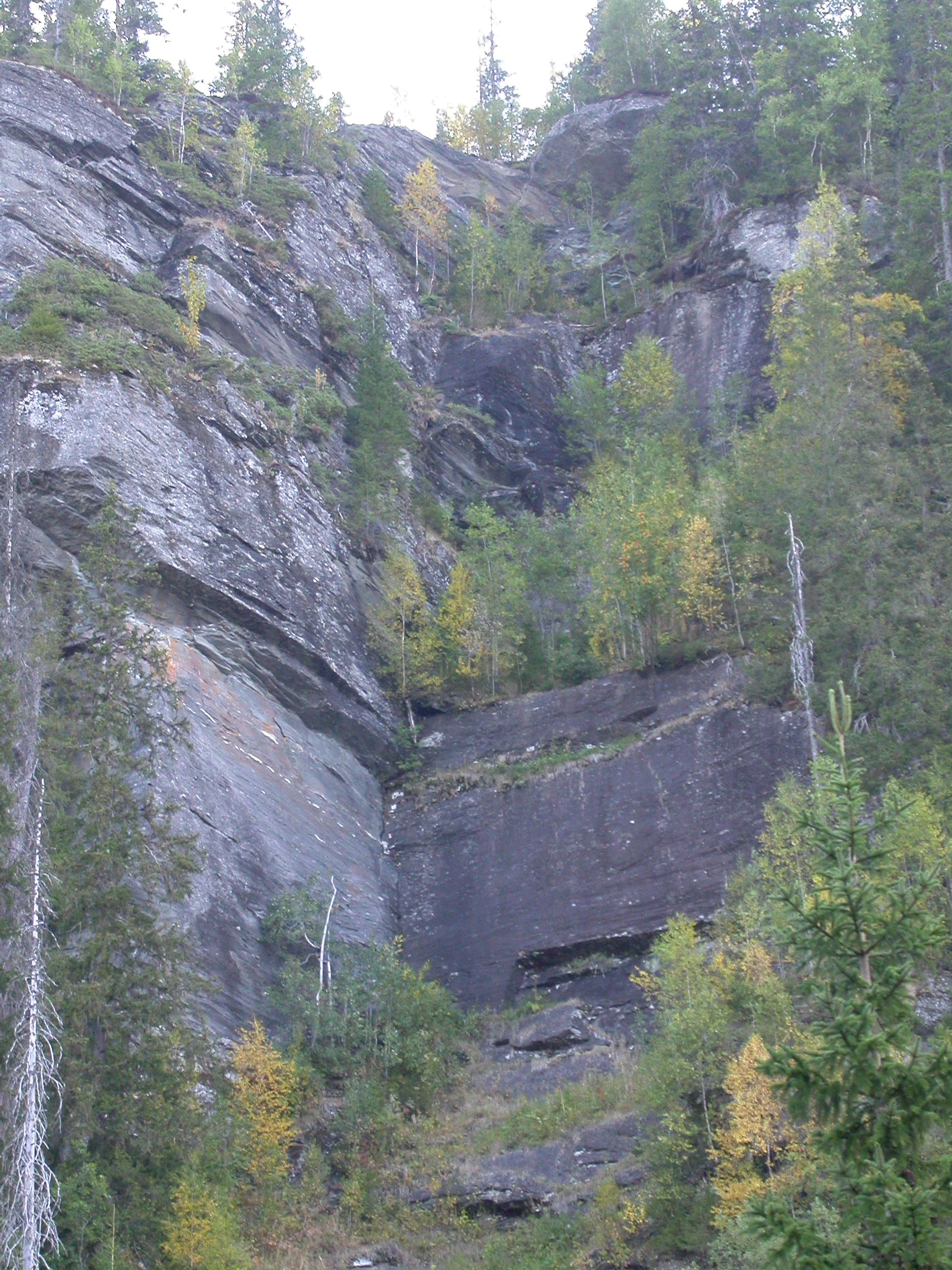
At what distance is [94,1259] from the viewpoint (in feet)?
49.6

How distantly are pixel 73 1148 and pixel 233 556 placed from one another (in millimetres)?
16127

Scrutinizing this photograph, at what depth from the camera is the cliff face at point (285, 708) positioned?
26219mm

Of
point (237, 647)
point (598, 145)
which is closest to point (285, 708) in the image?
point (237, 647)

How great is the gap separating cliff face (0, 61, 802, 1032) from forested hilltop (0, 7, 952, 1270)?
5.2 inches

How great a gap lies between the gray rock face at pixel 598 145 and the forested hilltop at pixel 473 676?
628 cm

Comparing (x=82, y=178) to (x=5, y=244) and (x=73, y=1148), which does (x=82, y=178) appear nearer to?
(x=5, y=244)

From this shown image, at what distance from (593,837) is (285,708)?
758cm

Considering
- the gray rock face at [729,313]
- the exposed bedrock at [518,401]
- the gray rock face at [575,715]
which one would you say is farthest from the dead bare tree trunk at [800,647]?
the exposed bedrock at [518,401]

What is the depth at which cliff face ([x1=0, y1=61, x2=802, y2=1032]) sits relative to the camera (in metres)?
26.2

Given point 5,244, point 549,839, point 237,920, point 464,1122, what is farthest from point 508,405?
point 464,1122

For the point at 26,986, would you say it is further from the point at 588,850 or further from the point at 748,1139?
the point at 588,850

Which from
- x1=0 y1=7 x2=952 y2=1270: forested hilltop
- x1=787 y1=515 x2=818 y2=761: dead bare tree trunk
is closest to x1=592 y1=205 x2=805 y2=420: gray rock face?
x1=0 y1=7 x2=952 y2=1270: forested hilltop

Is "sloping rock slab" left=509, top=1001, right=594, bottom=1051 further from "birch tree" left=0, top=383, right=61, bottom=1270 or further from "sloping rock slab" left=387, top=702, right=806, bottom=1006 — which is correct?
"birch tree" left=0, top=383, right=61, bottom=1270

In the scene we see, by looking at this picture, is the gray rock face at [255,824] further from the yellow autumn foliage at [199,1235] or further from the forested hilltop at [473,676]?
the yellow autumn foliage at [199,1235]
